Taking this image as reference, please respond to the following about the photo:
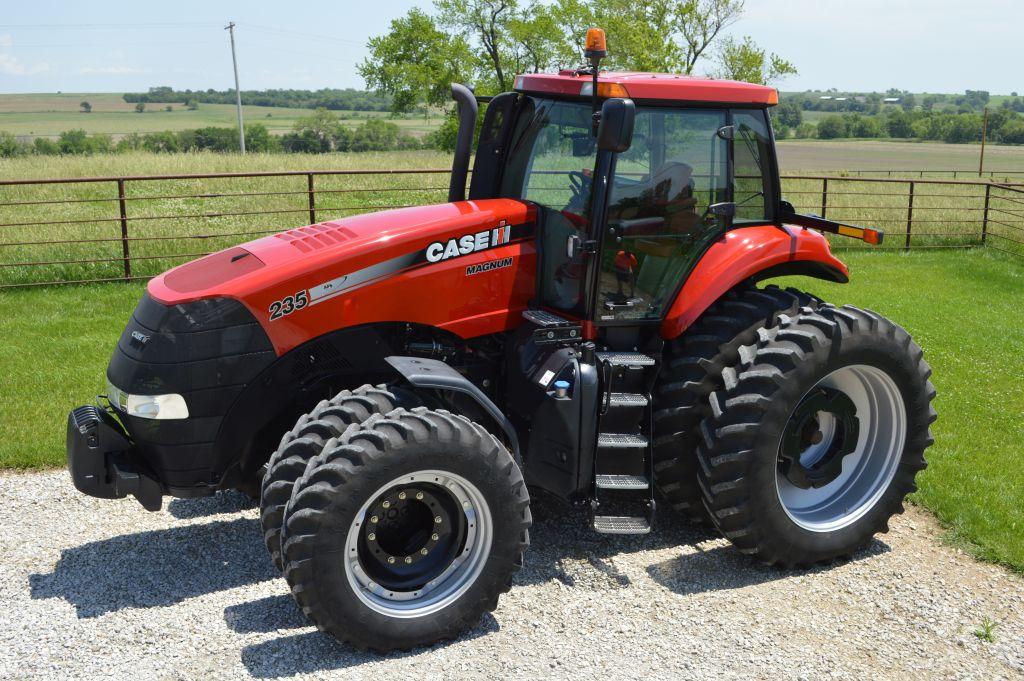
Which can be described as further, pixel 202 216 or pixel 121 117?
pixel 121 117

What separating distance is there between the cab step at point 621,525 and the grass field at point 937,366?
80.7 inches

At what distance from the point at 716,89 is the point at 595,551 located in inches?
101

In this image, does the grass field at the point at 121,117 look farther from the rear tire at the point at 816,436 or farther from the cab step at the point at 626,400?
the cab step at the point at 626,400

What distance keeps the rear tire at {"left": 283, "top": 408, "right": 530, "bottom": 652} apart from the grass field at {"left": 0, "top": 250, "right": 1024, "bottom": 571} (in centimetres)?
294

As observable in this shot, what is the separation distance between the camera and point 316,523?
3939 millimetres

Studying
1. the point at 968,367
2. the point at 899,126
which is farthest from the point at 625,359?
the point at 899,126

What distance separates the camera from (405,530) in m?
4.41

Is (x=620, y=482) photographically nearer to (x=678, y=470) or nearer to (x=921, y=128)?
(x=678, y=470)

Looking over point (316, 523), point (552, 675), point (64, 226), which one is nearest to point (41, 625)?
point (316, 523)

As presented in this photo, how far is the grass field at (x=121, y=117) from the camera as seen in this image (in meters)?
83.4

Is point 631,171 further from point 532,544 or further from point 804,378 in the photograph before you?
point 532,544

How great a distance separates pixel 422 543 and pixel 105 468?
A: 5.05ft

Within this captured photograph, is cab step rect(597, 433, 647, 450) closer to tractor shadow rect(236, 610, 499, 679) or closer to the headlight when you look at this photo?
tractor shadow rect(236, 610, 499, 679)

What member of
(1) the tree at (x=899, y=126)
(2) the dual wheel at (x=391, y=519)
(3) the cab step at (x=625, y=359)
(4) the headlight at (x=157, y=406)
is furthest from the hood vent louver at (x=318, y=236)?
(1) the tree at (x=899, y=126)
